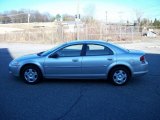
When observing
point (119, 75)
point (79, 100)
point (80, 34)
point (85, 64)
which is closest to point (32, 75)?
point (85, 64)

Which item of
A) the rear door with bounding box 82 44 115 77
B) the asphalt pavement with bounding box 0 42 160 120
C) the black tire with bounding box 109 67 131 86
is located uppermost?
the rear door with bounding box 82 44 115 77

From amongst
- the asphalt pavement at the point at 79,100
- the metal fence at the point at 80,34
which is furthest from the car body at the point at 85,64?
the metal fence at the point at 80,34

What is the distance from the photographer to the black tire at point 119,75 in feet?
29.5

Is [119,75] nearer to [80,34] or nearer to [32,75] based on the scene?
[32,75]

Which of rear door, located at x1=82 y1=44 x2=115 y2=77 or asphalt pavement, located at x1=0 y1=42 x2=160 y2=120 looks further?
rear door, located at x1=82 y1=44 x2=115 y2=77

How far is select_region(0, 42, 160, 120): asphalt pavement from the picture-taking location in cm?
605

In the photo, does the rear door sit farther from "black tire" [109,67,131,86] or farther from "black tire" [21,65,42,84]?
"black tire" [21,65,42,84]

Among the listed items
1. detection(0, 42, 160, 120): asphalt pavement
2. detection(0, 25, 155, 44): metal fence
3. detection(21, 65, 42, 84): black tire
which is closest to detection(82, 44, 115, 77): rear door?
detection(0, 42, 160, 120): asphalt pavement

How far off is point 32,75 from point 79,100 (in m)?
2.53

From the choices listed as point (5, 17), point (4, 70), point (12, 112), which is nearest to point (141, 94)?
point (12, 112)

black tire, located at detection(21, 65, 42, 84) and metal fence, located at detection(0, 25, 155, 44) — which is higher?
metal fence, located at detection(0, 25, 155, 44)

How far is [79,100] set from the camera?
23.7 feet

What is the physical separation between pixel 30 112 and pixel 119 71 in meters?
3.70

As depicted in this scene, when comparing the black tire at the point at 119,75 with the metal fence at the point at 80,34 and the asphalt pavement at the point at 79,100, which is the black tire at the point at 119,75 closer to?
the asphalt pavement at the point at 79,100
